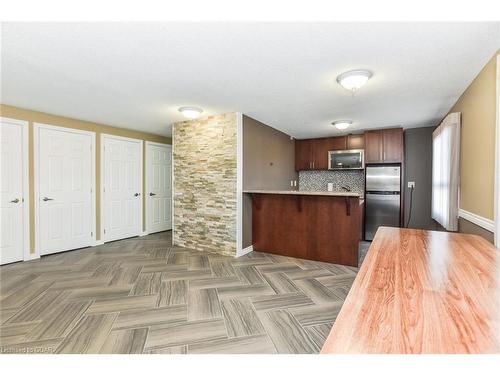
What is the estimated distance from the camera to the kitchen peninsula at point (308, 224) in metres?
3.52

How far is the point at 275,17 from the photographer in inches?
53.8

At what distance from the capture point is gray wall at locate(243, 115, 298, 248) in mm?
4160

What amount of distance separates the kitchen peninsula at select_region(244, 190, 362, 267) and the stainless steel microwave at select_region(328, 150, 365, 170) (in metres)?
2.01

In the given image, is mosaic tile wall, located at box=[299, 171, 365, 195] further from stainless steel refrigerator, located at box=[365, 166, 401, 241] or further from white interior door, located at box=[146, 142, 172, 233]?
white interior door, located at box=[146, 142, 172, 233]

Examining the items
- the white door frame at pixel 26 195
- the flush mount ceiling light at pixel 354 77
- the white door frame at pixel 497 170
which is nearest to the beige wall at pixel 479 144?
the white door frame at pixel 497 170

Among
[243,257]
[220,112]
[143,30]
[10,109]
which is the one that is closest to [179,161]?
[220,112]

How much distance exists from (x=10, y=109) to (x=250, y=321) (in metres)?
4.50

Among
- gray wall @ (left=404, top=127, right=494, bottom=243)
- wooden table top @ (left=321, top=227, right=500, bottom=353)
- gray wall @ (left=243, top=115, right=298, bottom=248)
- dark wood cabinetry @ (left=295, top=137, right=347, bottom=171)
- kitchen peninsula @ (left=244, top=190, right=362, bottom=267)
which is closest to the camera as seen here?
wooden table top @ (left=321, top=227, right=500, bottom=353)

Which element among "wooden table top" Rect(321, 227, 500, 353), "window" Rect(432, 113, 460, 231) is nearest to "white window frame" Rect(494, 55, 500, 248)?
"wooden table top" Rect(321, 227, 500, 353)

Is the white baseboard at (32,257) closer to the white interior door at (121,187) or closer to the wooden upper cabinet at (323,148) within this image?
the white interior door at (121,187)

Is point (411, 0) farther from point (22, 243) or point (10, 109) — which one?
point (22, 243)

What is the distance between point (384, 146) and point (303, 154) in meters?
1.86

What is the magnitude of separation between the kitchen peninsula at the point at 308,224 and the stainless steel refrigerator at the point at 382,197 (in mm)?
1368

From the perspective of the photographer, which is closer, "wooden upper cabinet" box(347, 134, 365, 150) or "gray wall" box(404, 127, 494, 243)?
"gray wall" box(404, 127, 494, 243)
